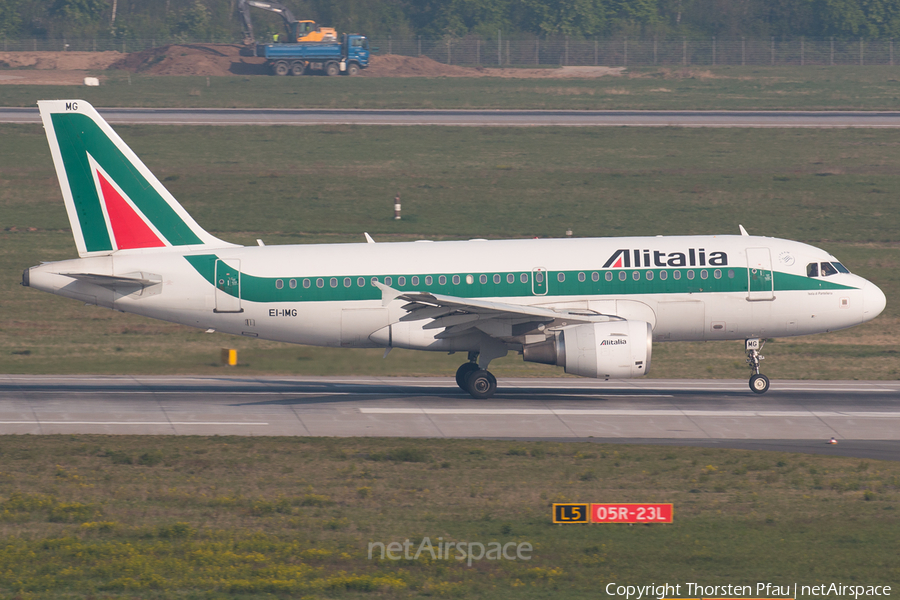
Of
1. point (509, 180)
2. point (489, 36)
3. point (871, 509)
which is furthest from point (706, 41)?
point (871, 509)

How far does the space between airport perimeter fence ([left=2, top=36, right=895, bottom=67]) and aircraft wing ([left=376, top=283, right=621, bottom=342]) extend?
274ft

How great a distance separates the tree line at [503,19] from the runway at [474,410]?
89.5 meters

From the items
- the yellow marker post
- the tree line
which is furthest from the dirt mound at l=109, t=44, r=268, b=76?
the yellow marker post

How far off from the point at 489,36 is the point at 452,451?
100256 millimetres

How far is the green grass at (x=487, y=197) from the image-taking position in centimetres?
4381

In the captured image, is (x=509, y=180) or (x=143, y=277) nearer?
(x=143, y=277)

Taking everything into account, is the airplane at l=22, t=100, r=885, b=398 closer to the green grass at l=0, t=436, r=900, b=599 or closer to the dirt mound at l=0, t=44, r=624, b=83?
the green grass at l=0, t=436, r=900, b=599

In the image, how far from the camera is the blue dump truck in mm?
102125

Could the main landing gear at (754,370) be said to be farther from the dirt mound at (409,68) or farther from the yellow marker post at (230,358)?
the dirt mound at (409,68)

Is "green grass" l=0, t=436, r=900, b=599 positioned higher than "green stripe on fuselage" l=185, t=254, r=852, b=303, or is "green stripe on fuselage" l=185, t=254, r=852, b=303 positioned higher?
"green stripe on fuselage" l=185, t=254, r=852, b=303

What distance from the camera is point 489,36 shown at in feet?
390

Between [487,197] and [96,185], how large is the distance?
3436cm

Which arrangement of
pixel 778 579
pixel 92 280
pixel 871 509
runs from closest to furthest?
pixel 778 579 → pixel 871 509 → pixel 92 280

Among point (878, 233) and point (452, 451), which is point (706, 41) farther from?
point (452, 451)
